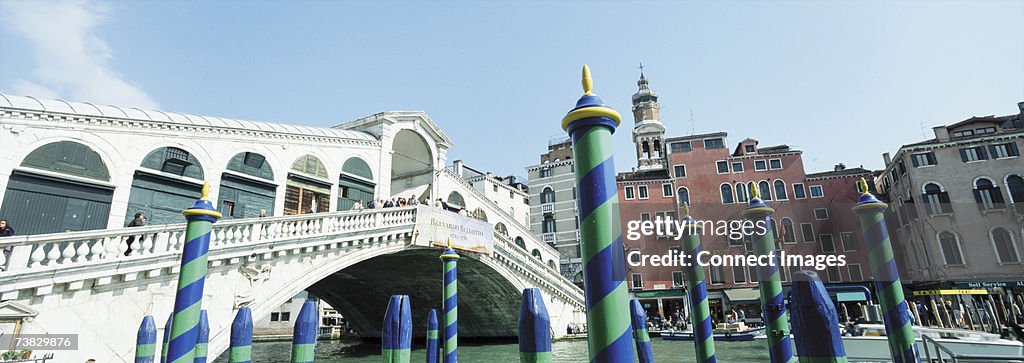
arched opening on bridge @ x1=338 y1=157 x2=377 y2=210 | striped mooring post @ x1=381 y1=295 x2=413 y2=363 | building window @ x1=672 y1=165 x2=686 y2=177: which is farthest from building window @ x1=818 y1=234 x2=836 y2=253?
striped mooring post @ x1=381 y1=295 x2=413 y2=363

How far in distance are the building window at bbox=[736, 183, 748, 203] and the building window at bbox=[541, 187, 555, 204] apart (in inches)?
452

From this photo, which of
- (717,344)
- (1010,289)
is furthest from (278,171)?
(1010,289)

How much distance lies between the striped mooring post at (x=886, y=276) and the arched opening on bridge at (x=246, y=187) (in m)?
14.2

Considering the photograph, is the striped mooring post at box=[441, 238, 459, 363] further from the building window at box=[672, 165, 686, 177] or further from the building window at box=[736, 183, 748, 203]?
the building window at box=[672, 165, 686, 177]

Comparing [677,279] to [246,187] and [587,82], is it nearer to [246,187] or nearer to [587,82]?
[246,187]

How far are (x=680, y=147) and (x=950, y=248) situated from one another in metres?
13.3

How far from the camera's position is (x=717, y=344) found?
1841 centimetres

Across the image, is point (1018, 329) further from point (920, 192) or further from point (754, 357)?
point (920, 192)

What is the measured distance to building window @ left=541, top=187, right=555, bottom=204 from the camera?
33688 mm

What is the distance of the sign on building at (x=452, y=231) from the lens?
1534cm

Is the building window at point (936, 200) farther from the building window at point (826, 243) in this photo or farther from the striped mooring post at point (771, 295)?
the striped mooring post at point (771, 295)

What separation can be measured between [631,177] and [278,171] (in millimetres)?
22185

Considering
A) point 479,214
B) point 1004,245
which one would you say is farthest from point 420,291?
point 1004,245

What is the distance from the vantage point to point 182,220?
41.8ft
